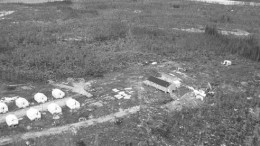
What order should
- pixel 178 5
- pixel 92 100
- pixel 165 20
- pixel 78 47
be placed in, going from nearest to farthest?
1. pixel 92 100
2. pixel 78 47
3. pixel 165 20
4. pixel 178 5

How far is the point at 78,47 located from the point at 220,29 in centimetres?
882

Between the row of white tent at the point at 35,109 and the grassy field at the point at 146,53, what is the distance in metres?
0.99

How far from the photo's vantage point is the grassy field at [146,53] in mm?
6270

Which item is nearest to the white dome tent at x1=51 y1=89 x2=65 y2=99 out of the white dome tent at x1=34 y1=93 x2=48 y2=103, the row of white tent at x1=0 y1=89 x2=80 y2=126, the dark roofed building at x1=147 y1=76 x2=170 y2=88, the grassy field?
the row of white tent at x1=0 y1=89 x2=80 y2=126

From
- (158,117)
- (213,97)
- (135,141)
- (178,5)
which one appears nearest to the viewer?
(135,141)

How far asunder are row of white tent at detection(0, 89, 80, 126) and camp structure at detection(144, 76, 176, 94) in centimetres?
248

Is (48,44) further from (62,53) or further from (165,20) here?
(165,20)

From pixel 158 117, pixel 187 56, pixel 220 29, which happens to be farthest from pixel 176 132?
pixel 220 29

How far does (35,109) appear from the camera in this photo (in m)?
6.39

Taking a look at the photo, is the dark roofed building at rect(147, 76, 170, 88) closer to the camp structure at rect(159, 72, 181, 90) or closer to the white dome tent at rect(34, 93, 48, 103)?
the camp structure at rect(159, 72, 181, 90)

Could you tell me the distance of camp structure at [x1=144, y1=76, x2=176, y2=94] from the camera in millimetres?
7855

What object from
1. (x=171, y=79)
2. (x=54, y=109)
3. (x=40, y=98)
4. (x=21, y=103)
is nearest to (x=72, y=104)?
(x=54, y=109)

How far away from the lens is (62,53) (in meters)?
10.3

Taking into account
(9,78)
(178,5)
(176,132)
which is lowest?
(176,132)
